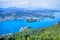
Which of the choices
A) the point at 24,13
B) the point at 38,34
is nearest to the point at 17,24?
the point at 24,13

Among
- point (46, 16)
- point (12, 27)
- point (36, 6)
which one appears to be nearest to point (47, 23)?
point (46, 16)

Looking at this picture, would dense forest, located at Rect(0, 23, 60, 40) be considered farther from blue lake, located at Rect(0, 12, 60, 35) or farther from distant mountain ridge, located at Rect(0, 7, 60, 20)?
distant mountain ridge, located at Rect(0, 7, 60, 20)

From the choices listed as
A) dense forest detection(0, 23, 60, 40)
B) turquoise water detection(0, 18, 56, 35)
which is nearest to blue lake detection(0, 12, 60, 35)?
turquoise water detection(0, 18, 56, 35)

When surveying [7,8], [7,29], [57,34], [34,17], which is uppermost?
[7,8]

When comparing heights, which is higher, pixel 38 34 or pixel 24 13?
pixel 24 13

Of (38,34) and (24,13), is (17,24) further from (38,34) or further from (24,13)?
(38,34)

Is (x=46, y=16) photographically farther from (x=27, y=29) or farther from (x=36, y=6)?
(x=27, y=29)

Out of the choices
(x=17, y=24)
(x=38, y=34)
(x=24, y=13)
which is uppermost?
(x=24, y=13)
